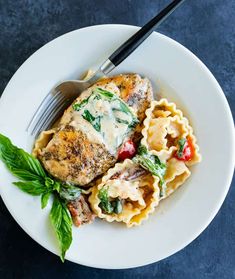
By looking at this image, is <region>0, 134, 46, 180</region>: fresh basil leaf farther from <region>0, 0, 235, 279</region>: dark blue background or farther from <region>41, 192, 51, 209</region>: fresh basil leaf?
<region>0, 0, 235, 279</region>: dark blue background

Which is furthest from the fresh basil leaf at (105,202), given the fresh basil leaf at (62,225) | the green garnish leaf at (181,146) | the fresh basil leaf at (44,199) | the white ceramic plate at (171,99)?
the green garnish leaf at (181,146)

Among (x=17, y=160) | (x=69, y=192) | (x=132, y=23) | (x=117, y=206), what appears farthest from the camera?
(x=132, y=23)

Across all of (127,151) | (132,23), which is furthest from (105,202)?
(132,23)

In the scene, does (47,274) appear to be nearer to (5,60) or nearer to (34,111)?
(34,111)

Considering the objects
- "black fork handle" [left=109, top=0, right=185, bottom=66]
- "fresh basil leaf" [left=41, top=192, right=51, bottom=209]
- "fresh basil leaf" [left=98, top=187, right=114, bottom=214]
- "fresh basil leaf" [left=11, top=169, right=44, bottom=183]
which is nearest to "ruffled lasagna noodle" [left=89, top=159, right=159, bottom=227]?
"fresh basil leaf" [left=98, top=187, right=114, bottom=214]

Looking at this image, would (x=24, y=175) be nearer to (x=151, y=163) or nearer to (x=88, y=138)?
(x=88, y=138)

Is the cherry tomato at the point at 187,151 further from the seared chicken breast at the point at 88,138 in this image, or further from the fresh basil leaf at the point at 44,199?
the fresh basil leaf at the point at 44,199

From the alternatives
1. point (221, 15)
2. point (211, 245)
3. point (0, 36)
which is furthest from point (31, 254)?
point (221, 15)

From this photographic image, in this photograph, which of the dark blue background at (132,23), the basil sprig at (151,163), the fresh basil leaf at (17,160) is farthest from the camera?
the dark blue background at (132,23)
